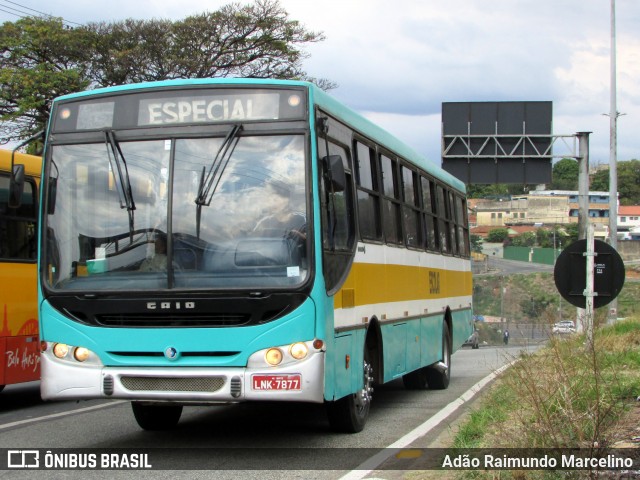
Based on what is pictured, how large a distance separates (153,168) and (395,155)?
4492 mm

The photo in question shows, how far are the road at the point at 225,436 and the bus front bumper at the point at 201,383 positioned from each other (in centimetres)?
56

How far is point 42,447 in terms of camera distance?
899cm

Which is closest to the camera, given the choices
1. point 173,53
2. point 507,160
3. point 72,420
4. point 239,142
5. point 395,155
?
point 239,142

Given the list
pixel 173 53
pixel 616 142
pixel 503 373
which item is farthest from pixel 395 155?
pixel 616 142

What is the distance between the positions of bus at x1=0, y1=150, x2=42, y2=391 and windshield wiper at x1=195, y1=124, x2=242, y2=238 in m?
4.23

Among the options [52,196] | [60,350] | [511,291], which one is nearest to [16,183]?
[52,196]

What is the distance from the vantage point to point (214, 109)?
28.2 feet

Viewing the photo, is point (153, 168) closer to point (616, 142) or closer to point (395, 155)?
point (395, 155)

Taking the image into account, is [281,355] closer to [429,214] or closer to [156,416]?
[156,416]

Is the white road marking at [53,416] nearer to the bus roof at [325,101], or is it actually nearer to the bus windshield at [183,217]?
the bus windshield at [183,217]

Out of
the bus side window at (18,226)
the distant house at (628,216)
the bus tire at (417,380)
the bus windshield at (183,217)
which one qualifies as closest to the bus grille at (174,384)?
the bus windshield at (183,217)

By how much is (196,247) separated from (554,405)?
10.3ft

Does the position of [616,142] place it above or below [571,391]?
above

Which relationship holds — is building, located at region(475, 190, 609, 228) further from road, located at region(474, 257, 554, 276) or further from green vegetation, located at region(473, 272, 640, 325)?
green vegetation, located at region(473, 272, 640, 325)
